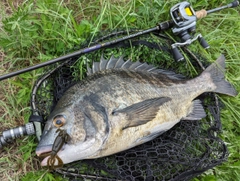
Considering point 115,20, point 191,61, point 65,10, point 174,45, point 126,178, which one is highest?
point 65,10

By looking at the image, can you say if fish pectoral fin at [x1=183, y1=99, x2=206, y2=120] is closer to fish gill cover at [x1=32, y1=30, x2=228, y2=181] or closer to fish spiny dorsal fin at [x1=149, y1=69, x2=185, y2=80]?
fish gill cover at [x1=32, y1=30, x2=228, y2=181]

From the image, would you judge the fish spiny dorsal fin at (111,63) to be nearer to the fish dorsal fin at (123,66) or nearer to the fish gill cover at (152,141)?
the fish dorsal fin at (123,66)

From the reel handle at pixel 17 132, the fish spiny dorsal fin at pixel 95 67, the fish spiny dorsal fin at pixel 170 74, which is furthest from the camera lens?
the fish spiny dorsal fin at pixel 170 74

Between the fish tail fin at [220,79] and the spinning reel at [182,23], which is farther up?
the spinning reel at [182,23]

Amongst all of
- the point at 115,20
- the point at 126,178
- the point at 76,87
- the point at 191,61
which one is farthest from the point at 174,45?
the point at 126,178

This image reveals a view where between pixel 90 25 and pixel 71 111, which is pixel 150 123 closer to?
pixel 71 111

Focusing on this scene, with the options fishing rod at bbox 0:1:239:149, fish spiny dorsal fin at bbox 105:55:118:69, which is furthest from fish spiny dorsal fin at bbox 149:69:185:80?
fish spiny dorsal fin at bbox 105:55:118:69

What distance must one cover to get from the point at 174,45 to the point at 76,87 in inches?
45.4

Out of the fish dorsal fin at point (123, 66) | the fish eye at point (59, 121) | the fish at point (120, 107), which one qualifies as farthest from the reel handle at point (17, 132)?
the fish dorsal fin at point (123, 66)

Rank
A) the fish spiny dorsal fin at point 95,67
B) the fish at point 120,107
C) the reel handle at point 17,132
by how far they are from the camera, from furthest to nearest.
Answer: the fish spiny dorsal fin at point 95,67
the reel handle at point 17,132
the fish at point 120,107

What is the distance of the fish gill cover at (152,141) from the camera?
8.96 feet

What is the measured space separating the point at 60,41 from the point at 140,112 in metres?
1.28

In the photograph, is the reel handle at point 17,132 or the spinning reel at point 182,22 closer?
Answer: the reel handle at point 17,132

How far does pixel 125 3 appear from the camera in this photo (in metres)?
3.54
